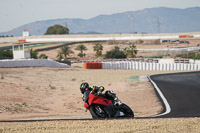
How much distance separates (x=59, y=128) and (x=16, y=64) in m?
32.2

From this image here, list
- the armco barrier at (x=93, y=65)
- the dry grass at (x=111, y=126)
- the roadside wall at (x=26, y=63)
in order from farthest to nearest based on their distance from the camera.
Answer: the armco barrier at (x=93, y=65) → the roadside wall at (x=26, y=63) → the dry grass at (x=111, y=126)

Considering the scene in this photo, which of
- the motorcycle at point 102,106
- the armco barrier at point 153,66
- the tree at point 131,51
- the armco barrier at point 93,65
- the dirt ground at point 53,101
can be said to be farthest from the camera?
the tree at point 131,51

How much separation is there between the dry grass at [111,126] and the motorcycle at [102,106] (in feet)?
2.65

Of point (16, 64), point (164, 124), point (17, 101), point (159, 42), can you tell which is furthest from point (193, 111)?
point (159, 42)

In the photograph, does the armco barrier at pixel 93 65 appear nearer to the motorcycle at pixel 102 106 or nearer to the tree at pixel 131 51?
the tree at pixel 131 51

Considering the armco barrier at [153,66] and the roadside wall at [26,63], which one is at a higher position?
the roadside wall at [26,63]

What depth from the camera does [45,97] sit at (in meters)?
22.8

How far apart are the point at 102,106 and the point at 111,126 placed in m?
1.57

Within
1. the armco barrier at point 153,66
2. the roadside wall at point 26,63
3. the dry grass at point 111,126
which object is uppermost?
the dry grass at point 111,126

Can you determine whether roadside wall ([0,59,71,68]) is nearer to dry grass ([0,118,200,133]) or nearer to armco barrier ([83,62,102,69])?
armco barrier ([83,62,102,69])

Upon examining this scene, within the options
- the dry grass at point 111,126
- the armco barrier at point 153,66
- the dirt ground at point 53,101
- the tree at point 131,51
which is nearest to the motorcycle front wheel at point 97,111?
the dry grass at point 111,126

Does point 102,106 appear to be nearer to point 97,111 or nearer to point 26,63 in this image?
point 97,111

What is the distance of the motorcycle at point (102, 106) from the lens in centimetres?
1082

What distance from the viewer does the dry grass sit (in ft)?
30.1
